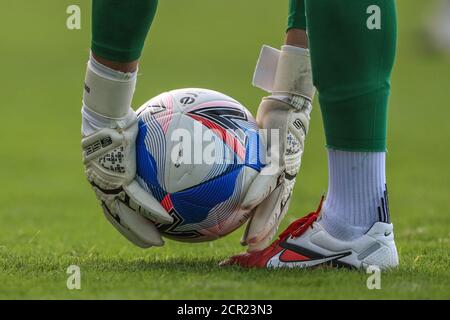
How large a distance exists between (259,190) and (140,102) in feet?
36.1

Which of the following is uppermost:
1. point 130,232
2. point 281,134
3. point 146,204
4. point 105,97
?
point 105,97

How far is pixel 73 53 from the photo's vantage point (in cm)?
2258

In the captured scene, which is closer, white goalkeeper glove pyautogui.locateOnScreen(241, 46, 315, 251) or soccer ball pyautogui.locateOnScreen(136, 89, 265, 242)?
soccer ball pyautogui.locateOnScreen(136, 89, 265, 242)

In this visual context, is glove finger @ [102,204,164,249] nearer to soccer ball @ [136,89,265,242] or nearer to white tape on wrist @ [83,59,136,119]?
soccer ball @ [136,89,265,242]

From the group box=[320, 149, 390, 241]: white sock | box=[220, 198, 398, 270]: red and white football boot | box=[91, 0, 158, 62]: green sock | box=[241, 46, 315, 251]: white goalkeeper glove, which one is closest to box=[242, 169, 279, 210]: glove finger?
box=[241, 46, 315, 251]: white goalkeeper glove

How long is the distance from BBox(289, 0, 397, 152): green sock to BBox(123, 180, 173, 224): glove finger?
2.68 ft

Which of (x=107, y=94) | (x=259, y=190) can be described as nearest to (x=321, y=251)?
(x=259, y=190)

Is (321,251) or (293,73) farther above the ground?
(293,73)

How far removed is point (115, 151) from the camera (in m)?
4.53

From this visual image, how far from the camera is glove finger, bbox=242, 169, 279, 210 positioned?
15.0 ft

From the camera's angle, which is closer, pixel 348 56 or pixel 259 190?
pixel 348 56

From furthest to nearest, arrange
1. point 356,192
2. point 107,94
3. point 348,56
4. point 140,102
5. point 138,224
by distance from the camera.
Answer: point 140,102 < point 138,224 < point 107,94 < point 356,192 < point 348,56

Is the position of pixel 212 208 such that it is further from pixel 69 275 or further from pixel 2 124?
pixel 2 124

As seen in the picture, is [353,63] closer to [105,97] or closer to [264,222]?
[264,222]
